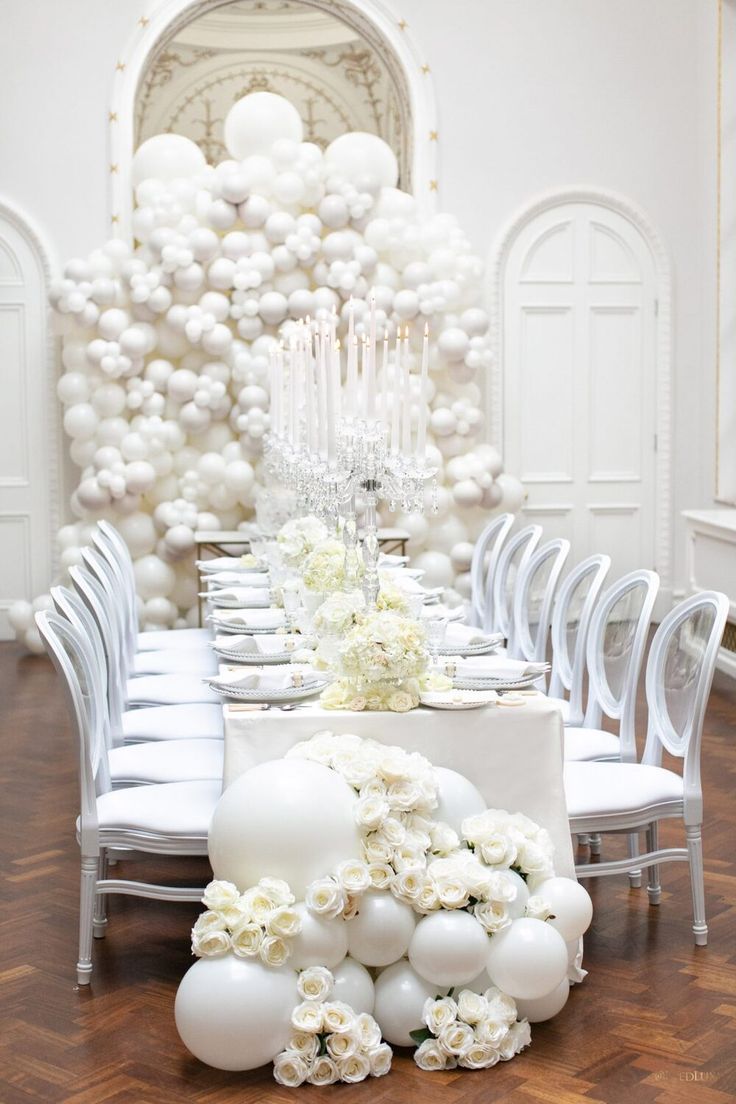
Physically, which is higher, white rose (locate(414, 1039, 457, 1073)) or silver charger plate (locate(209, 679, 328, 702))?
silver charger plate (locate(209, 679, 328, 702))

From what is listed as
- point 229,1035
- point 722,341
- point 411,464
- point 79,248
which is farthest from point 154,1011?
point 722,341

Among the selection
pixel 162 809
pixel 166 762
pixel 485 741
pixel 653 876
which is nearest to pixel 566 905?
pixel 485 741

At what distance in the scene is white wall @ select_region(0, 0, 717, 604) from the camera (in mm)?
7969

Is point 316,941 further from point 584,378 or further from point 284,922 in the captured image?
point 584,378

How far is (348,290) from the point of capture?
7555 millimetres

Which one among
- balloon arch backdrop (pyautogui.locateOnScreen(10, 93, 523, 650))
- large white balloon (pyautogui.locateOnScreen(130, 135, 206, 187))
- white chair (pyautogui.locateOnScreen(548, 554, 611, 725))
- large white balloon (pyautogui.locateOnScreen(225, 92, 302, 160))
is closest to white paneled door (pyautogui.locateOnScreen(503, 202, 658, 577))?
balloon arch backdrop (pyautogui.locateOnScreen(10, 93, 523, 650))

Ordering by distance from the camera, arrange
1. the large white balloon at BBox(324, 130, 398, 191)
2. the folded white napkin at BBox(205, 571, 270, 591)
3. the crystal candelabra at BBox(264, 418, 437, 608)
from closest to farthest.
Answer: the crystal candelabra at BBox(264, 418, 437, 608) → the folded white napkin at BBox(205, 571, 270, 591) → the large white balloon at BBox(324, 130, 398, 191)

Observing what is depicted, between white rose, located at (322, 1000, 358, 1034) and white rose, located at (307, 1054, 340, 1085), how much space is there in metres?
0.06

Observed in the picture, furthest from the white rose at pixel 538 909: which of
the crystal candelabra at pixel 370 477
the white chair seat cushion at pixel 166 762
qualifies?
the white chair seat cushion at pixel 166 762

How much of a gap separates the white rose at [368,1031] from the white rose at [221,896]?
379mm

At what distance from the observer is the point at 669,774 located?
3.61 m

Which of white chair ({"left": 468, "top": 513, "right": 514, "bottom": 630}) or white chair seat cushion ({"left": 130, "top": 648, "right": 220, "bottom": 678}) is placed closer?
white chair seat cushion ({"left": 130, "top": 648, "right": 220, "bottom": 678})

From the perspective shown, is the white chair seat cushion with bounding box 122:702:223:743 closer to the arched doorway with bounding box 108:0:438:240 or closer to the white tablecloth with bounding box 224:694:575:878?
the white tablecloth with bounding box 224:694:575:878

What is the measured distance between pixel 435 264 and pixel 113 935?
16.2 feet
